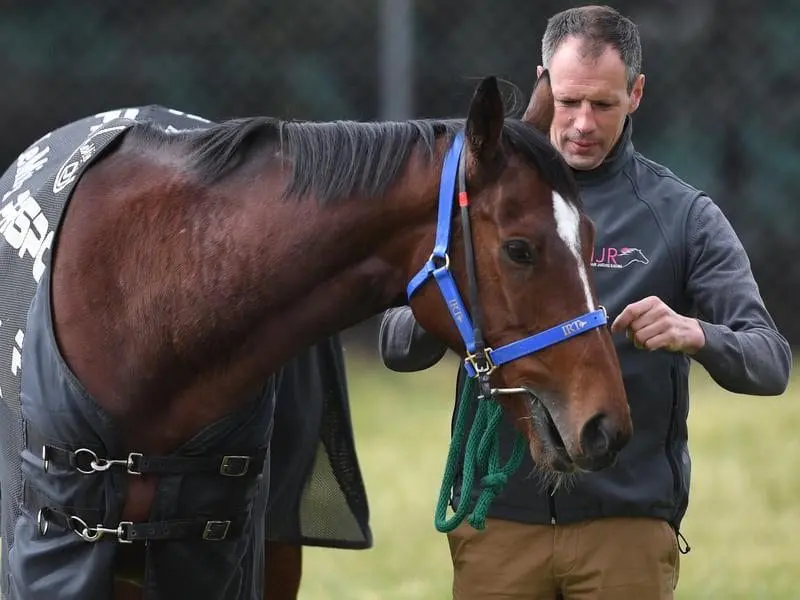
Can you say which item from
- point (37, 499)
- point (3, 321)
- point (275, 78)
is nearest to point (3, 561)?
point (37, 499)

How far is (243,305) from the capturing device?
239 centimetres

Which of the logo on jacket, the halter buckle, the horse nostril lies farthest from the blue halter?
the logo on jacket

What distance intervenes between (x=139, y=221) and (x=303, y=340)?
0.35m

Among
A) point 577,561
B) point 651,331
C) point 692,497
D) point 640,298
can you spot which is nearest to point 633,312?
point 651,331

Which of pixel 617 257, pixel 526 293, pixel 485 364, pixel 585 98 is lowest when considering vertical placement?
pixel 485 364

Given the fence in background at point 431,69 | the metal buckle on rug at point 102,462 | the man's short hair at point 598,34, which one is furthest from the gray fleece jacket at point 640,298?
the fence in background at point 431,69

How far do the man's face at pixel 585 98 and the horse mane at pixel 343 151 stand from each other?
0.84 ft

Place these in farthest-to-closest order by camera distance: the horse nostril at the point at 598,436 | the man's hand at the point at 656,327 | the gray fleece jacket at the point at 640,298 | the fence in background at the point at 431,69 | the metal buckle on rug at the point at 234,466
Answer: the fence in background at the point at 431,69 < the gray fleece jacket at the point at 640,298 < the metal buckle on rug at the point at 234,466 < the man's hand at the point at 656,327 < the horse nostril at the point at 598,436

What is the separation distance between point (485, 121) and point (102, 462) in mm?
835

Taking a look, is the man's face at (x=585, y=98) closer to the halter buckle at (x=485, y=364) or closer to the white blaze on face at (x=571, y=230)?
the white blaze on face at (x=571, y=230)

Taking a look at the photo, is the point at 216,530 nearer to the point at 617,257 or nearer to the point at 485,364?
the point at 485,364

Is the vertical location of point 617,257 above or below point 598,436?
above

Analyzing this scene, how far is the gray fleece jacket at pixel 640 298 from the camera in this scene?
8.58 ft

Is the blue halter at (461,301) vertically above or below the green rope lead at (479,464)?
above
